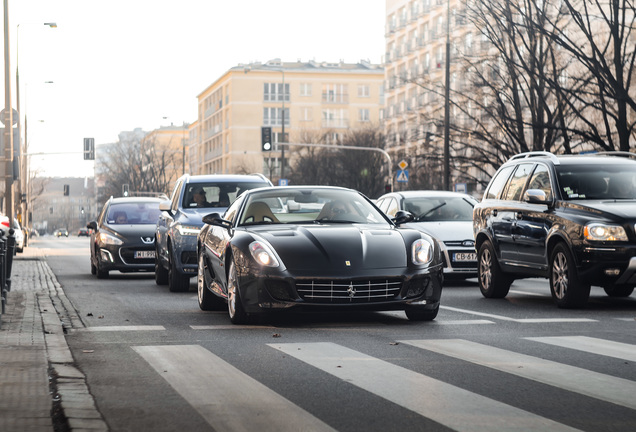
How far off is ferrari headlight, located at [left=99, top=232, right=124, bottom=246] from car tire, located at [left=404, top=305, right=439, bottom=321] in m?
10.9

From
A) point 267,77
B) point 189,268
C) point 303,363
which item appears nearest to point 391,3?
point 267,77

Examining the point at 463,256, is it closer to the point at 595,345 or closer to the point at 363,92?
the point at 595,345

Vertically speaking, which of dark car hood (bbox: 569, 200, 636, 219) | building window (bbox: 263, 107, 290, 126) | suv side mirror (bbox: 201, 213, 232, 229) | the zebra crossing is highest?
building window (bbox: 263, 107, 290, 126)

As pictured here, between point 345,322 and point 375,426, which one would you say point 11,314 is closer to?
point 345,322

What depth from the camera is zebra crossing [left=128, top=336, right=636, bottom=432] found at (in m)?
5.55

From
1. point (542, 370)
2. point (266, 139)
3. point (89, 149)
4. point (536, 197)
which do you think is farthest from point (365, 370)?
point (89, 149)

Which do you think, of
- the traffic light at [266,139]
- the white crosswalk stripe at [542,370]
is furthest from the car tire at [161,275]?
the traffic light at [266,139]

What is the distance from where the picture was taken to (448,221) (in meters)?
18.4

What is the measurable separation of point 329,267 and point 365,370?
9.15 ft

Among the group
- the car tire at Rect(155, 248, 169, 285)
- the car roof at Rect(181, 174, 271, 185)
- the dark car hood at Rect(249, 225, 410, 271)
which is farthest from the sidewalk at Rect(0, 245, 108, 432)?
the car tire at Rect(155, 248, 169, 285)

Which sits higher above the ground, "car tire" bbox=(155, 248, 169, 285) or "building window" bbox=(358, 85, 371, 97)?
"building window" bbox=(358, 85, 371, 97)

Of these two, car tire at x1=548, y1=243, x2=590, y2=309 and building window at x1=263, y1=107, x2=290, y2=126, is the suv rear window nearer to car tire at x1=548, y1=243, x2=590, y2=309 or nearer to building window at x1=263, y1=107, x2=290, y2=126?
car tire at x1=548, y1=243, x2=590, y2=309

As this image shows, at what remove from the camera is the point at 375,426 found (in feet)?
17.7

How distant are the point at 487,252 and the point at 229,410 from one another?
9.48 meters
